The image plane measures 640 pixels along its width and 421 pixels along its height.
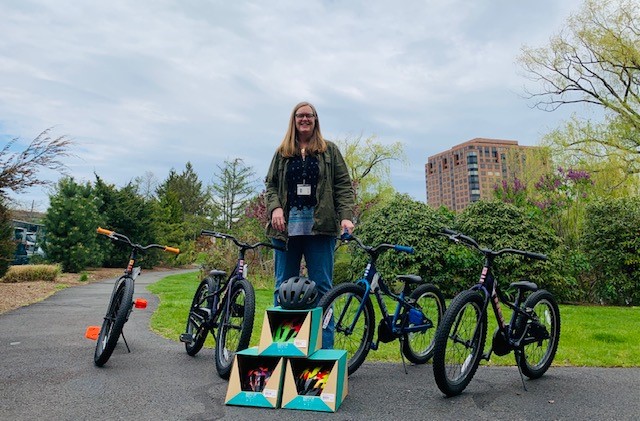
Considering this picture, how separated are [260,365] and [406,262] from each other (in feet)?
22.2

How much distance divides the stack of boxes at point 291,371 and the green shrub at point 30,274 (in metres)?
12.6

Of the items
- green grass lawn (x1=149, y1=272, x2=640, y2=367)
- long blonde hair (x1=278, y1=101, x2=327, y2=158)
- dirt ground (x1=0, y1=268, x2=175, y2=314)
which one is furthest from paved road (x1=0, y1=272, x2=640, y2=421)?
dirt ground (x1=0, y1=268, x2=175, y2=314)

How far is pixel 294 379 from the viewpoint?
2.86 metres

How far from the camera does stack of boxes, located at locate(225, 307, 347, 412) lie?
110 inches

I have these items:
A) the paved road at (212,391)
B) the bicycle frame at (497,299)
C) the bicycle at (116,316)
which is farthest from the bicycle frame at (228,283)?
the bicycle frame at (497,299)

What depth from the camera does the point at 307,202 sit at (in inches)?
152

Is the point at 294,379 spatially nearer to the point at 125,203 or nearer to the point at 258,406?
the point at 258,406

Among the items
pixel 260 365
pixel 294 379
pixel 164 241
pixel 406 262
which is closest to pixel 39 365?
pixel 260 365

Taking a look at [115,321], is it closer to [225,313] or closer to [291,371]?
[225,313]

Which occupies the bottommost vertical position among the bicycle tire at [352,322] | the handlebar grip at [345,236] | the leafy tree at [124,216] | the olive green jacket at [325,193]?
the bicycle tire at [352,322]

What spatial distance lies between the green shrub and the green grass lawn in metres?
6.93

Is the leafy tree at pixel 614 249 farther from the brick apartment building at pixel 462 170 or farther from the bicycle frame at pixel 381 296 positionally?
the brick apartment building at pixel 462 170

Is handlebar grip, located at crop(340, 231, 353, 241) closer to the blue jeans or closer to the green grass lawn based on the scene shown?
the blue jeans

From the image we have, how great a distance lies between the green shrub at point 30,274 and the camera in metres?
12.6
